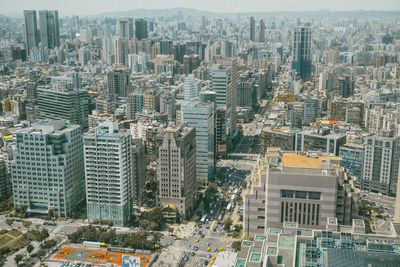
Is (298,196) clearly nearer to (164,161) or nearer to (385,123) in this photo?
(164,161)

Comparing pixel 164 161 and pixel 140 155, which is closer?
pixel 164 161

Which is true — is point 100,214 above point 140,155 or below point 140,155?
below

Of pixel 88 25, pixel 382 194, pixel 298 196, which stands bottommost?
pixel 382 194

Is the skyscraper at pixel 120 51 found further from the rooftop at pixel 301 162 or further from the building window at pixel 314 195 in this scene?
the building window at pixel 314 195

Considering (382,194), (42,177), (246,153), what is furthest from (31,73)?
(382,194)

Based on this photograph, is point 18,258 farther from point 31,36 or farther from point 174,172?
point 31,36

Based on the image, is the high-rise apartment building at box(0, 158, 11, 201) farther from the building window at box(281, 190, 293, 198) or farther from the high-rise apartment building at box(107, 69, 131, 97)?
the high-rise apartment building at box(107, 69, 131, 97)

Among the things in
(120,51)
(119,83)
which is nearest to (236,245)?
(119,83)
